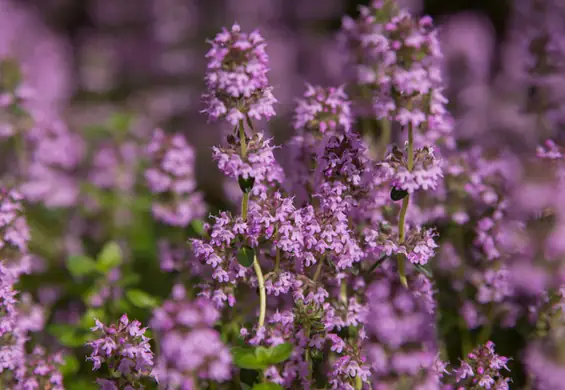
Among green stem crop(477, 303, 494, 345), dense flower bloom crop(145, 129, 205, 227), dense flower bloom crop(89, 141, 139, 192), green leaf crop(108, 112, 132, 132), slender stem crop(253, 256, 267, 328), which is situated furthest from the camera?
green leaf crop(108, 112, 132, 132)

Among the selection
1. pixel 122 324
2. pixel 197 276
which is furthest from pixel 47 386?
pixel 197 276

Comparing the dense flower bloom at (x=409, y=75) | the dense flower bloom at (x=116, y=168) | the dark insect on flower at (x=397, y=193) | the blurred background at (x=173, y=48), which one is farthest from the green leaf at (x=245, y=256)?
the blurred background at (x=173, y=48)

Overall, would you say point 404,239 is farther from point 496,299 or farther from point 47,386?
point 47,386

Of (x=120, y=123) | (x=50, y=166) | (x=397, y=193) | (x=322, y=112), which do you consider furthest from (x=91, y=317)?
(x=120, y=123)

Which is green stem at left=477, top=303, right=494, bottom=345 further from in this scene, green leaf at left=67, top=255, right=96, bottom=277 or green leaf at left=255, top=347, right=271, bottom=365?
green leaf at left=67, top=255, right=96, bottom=277

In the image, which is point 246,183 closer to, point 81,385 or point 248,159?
point 248,159

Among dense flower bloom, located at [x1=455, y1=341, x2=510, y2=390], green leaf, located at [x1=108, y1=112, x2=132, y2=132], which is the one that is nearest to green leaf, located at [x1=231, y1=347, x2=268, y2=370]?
dense flower bloom, located at [x1=455, y1=341, x2=510, y2=390]

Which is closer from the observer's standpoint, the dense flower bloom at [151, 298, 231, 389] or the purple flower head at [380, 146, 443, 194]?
the dense flower bloom at [151, 298, 231, 389]
